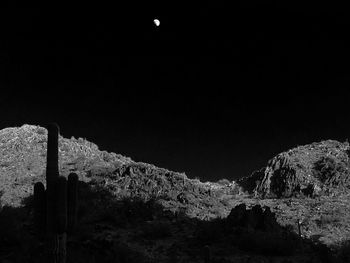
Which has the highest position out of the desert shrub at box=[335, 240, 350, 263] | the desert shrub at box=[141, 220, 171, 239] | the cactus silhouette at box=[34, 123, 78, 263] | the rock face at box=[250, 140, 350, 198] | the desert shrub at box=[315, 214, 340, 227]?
the rock face at box=[250, 140, 350, 198]

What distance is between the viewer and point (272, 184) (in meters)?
46.5

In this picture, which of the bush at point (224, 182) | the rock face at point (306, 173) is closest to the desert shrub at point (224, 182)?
the bush at point (224, 182)

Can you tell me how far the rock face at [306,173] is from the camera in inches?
1708

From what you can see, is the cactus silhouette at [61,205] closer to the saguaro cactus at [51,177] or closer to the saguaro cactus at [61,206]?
the saguaro cactus at [61,206]

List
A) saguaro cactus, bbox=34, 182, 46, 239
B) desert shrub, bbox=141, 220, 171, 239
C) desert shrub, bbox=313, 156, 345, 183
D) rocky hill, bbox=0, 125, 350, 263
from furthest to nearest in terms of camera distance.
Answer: desert shrub, bbox=313, 156, 345, 183 < desert shrub, bbox=141, 220, 171, 239 < rocky hill, bbox=0, 125, 350, 263 < saguaro cactus, bbox=34, 182, 46, 239

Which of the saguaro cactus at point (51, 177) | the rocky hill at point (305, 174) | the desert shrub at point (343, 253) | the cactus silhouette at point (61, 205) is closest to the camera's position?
the cactus silhouette at point (61, 205)

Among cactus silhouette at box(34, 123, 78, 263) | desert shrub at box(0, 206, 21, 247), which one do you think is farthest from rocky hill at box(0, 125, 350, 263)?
cactus silhouette at box(34, 123, 78, 263)

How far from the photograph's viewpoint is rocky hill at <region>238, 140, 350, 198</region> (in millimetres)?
43344

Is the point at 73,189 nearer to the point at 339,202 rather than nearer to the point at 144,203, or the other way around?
the point at 144,203

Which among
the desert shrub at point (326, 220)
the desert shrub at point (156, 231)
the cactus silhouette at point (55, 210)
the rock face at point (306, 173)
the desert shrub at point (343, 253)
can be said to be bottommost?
the desert shrub at point (343, 253)

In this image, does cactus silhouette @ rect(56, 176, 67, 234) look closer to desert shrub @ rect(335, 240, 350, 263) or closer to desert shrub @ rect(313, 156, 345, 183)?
desert shrub @ rect(335, 240, 350, 263)

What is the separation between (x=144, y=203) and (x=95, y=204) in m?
3.42

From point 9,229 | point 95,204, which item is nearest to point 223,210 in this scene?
point 95,204

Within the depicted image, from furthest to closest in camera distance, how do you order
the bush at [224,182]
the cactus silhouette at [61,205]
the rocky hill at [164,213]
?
the bush at [224,182]
the rocky hill at [164,213]
the cactus silhouette at [61,205]
